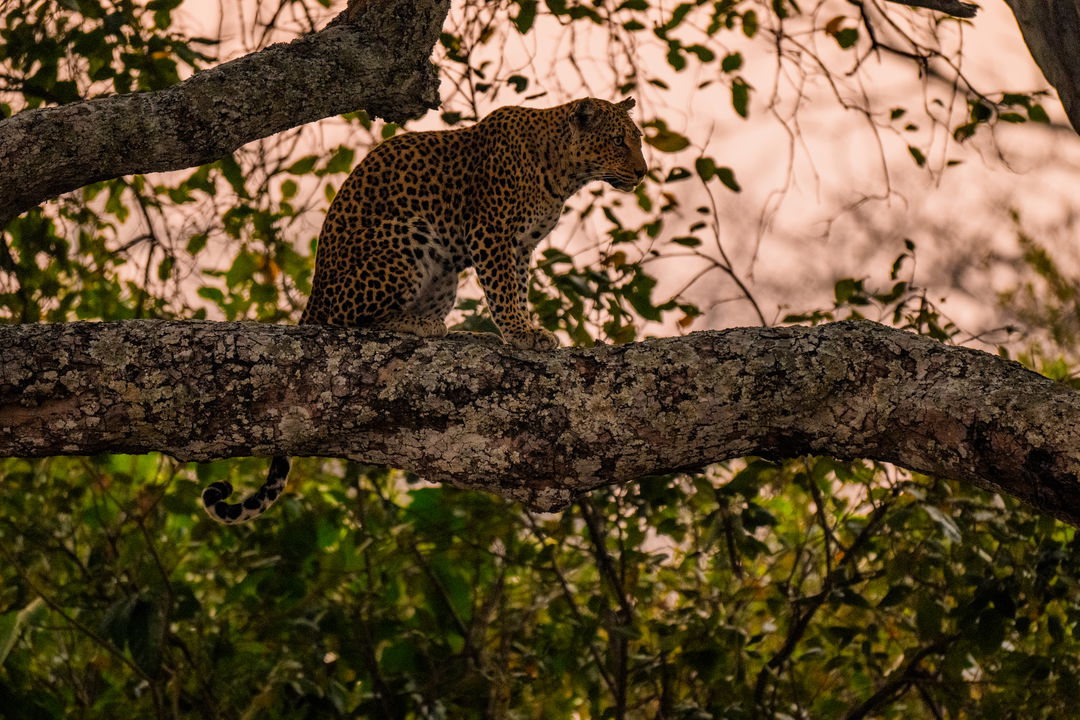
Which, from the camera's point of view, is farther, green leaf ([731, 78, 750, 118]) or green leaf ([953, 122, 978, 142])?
green leaf ([731, 78, 750, 118])

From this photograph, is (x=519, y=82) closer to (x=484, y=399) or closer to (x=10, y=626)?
(x=484, y=399)

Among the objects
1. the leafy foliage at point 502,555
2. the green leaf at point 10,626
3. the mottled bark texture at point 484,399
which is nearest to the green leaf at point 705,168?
the leafy foliage at point 502,555

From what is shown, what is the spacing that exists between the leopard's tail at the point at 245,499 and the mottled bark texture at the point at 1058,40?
7.84 feet

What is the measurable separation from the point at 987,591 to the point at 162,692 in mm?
3426

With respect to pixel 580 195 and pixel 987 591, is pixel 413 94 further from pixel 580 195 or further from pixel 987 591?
pixel 987 591

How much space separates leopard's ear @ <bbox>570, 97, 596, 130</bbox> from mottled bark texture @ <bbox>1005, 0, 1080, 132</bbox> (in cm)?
165

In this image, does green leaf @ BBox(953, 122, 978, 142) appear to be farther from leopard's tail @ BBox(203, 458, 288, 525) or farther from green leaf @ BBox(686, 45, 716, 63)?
leopard's tail @ BBox(203, 458, 288, 525)

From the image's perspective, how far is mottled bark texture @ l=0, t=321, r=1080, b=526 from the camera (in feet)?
8.71

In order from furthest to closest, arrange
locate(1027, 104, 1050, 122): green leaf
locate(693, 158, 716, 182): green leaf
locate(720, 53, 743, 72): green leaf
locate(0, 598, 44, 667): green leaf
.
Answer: locate(0, 598, 44, 667): green leaf < locate(720, 53, 743, 72): green leaf < locate(693, 158, 716, 182): green leaf < locate(1027, 104, 1050, 122): green leaf

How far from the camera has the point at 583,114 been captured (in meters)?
4.47

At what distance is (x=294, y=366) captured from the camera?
2.80 meters

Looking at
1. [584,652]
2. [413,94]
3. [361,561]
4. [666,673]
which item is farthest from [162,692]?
[413,94]

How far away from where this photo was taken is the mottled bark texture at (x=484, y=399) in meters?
2.66

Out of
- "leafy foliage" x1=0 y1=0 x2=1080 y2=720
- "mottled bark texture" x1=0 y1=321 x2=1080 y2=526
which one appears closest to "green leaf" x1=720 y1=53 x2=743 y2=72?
"leafy foliage" x1=0 y1=0 x2=1080 y2=720
